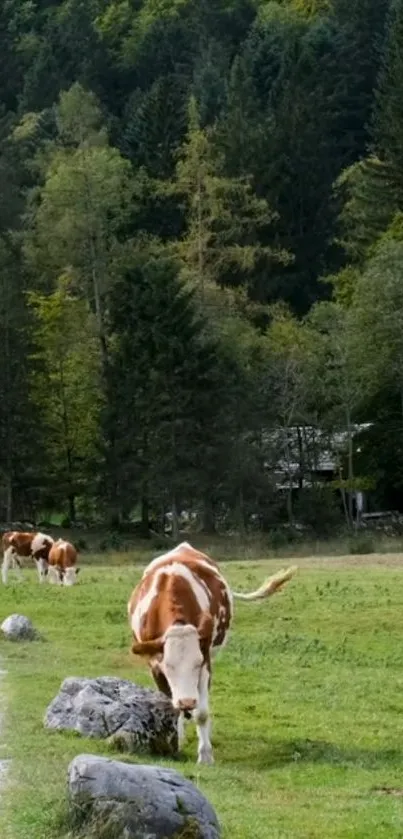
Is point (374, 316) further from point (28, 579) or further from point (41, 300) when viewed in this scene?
point (28, 579)

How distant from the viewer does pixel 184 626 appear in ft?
47.8

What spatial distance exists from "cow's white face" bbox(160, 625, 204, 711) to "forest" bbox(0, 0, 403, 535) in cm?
5329

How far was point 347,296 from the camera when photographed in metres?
85.9

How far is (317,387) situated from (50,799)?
2484 inches

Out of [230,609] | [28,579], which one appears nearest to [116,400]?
[28,579]

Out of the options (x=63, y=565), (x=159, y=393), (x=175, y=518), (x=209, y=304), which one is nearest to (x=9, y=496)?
(x=175, y=518)

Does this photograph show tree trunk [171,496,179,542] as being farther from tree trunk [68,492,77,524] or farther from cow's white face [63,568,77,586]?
cow's white face [63,568,77,586]

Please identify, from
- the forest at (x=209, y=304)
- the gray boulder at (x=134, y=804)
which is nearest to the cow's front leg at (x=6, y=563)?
the forest at (x=209, y=304)

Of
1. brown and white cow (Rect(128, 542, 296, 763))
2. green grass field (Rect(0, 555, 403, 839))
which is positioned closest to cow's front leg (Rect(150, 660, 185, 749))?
brown and white cow (Rect(128, 542, 296, 763))

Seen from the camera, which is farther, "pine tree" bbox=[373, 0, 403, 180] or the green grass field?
"pine tree" bbox=[373, 0, 403, 180]

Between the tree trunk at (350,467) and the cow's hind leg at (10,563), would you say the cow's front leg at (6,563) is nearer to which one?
the cow's hind leg at (10,563)

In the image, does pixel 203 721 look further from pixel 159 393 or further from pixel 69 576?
pixel 159 393

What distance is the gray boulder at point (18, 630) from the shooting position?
80.2 ft

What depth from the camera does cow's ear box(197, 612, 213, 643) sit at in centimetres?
1470
